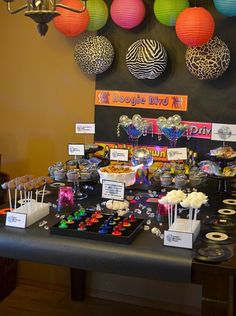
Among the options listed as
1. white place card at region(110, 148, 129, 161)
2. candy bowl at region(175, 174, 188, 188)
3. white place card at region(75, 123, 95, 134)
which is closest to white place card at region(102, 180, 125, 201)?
candy bowl at region(175, 174, 188, 188)

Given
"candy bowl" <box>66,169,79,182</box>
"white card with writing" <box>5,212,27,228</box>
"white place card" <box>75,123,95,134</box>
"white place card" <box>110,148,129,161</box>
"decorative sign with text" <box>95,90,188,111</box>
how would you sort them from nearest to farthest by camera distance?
1. "white card with writing" <box>5,212,27,228</box>
2. "candy bowl" <box>66,169,79,182</box>
3. "white place card" <box>110,148,129,161</box>
4. "white place card" <box>75,123,95,134</box>
5. "decorative sign with text" <box>95,90,188,111</box>

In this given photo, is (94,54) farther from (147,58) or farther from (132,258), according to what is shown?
(132,258)

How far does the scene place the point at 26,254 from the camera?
206 centimetres

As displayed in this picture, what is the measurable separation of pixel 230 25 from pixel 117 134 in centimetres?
106

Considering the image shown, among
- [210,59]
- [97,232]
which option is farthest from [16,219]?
[210,59]

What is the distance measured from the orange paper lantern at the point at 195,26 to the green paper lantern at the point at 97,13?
1.90 feet

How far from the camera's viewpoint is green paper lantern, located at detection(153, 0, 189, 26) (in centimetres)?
310

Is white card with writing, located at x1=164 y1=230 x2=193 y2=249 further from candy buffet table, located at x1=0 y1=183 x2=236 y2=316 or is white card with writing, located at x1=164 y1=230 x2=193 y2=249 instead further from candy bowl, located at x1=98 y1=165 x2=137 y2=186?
candy bowl, located at x1=98 y1=165 x2=137 y2=186

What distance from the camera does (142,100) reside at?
3.48m

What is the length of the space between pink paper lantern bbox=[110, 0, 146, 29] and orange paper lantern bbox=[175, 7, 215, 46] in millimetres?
359

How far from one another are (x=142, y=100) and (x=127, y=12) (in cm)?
62

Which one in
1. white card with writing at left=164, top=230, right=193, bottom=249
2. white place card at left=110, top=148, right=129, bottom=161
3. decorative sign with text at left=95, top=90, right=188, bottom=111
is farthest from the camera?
decorative sign with text at left=95, top=90, right=188, bottom=111

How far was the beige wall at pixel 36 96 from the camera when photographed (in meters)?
3.64

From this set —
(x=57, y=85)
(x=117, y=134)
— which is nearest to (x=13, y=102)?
(x=57, y=85)
